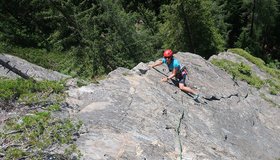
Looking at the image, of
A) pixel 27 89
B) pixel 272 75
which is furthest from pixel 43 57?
pixel 27 89

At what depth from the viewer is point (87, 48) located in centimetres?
2461

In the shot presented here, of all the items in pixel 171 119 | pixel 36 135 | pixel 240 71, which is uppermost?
pixel 36 135

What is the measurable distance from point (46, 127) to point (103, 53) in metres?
16.8

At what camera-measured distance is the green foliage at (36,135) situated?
8.15 metres

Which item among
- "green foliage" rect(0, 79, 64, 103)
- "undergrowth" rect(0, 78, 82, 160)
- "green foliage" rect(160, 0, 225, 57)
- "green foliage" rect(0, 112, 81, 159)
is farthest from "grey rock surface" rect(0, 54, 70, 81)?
"green foliage" rect(0, 112, 81, 159)

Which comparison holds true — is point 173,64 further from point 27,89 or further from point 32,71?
point 32,71

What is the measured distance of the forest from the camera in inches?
973

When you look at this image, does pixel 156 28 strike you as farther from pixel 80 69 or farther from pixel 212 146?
pixel 212 146

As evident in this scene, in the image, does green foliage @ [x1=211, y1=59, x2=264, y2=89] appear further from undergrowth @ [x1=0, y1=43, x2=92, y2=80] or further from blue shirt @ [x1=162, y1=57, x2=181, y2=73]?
undergrowth @ [x1=0, y1=43, x2=92, y2=80]

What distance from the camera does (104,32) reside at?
29312mm

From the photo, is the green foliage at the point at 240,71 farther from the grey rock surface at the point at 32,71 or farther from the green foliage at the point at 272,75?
the grey rock surface at the point at 32,71

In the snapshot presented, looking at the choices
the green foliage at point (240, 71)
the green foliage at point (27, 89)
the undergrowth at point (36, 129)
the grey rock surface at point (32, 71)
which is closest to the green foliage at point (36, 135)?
the undergrowth at point (36, 129)

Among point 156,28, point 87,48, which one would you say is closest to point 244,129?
point 87,48

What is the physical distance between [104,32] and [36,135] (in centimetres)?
2119
